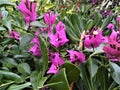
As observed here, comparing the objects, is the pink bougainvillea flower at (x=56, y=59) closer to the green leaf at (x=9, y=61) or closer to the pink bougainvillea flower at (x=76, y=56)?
the pink bougainvillea flower at (x=76, y=56)

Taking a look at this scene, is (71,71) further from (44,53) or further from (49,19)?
(49,19)

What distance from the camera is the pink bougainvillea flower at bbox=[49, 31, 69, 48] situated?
109 centimetres

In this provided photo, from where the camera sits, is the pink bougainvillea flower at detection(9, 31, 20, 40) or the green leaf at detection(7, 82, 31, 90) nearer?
the green leaf at detection(7, 82, 31, 90)

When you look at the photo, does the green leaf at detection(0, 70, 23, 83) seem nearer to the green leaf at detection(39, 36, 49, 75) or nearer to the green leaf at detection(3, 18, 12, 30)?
the green leaf at detection(39, 36, 49, 75)

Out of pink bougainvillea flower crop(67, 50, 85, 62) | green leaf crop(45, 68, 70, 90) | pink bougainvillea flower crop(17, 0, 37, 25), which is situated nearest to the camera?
green leaf crop(45, 68, 70, 90)

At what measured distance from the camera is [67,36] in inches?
46.5

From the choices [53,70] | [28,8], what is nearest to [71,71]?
[53,70]

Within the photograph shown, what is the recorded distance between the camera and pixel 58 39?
43.4 inches

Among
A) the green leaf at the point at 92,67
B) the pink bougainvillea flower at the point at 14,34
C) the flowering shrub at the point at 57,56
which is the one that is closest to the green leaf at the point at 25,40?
the flowering shrub at the point at 57,56

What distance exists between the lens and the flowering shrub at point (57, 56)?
1016 millimetres

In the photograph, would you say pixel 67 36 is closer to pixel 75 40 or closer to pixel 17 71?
pixel 75 40

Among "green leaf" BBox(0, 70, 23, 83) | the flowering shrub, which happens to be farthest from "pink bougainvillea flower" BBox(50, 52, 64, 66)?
"green leaf" BBox(0, 70, 23, 83)

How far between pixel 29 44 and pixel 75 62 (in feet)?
0.59

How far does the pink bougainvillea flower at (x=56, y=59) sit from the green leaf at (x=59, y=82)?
0.23 feet
